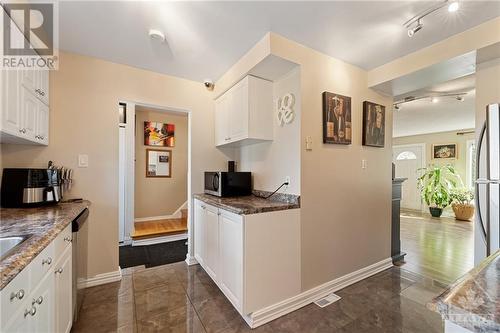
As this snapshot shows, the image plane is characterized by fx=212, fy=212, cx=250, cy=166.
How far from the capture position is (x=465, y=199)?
5301mm

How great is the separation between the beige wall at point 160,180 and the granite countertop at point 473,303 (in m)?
4.76

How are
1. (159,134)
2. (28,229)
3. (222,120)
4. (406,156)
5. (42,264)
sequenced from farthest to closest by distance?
1. (406,156)
2. (159,134)
3. (222,120)
4. (28,229)
5. (42,264)

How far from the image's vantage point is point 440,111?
4.16 m

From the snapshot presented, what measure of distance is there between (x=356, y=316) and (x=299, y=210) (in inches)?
38.6

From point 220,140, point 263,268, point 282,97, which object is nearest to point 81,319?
point 263,268

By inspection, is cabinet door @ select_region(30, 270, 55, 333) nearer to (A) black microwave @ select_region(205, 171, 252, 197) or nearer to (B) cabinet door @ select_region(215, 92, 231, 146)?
(A) black microwave @ select_region(205, 171, 252, 197)

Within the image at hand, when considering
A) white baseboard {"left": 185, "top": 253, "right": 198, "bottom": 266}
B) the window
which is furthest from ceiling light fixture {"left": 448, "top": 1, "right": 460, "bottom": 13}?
the window

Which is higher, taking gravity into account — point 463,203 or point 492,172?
point 492,172

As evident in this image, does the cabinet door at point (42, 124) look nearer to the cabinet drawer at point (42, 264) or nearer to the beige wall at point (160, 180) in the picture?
the cabinet drawer at point (42, 264)

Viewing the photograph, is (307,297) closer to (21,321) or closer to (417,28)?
(21,321)

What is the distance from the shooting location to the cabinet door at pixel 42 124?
1850mm

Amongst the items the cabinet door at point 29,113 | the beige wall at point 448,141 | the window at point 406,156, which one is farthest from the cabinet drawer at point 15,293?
the window at point 406,156

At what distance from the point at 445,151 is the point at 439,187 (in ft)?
3.90

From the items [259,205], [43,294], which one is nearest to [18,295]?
[43,294]
